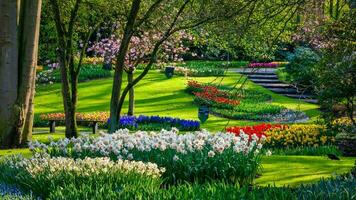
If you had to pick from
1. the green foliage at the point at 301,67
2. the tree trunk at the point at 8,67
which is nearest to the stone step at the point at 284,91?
the green foliage at the point at 301,67

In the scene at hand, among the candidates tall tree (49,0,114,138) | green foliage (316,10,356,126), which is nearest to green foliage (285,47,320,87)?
tall tree (49,0,114,138)

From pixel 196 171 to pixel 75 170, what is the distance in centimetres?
192

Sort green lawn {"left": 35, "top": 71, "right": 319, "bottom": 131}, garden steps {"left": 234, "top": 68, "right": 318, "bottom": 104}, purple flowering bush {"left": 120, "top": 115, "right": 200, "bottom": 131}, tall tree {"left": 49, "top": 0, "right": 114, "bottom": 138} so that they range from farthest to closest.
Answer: garden steps {"left": 234, "top": 68, "right": 318, "bottom": 104}, green lawn {"left": 35, "top": 71, "right": 319, "bottom": 131}, purple flowering bush {"left": 120, "top": 115, "right": 200, "bottom": 131}, tall tree {"left": 49, "top": 0, "right": 114, "bottom": 138}

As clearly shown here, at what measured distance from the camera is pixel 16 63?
1285 cm

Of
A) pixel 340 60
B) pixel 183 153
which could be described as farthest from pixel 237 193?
pixel 340 60

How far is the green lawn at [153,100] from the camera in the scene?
24.5 metres

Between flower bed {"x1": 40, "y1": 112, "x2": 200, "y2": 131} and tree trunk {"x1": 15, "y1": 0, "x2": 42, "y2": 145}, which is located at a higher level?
tree trunk {"x1": 15, "y1": 0, "x2": 42, "y2": 145}

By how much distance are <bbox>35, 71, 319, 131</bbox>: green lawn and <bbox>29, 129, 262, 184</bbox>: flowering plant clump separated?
35.5ft

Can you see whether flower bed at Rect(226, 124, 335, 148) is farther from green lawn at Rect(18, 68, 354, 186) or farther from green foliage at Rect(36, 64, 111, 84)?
green foliage at Rect(36, 64, 111, 84)

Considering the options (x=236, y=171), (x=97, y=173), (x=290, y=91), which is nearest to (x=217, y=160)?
(x=236, y=171)

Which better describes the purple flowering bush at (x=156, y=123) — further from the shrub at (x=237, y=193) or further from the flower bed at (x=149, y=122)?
the shrub at (x=237, y=193)

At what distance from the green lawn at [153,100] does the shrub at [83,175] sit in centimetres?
1288

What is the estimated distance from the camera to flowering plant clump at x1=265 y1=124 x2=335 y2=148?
1456 centimetres

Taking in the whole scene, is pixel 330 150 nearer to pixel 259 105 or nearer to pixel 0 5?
pixel 0 5
